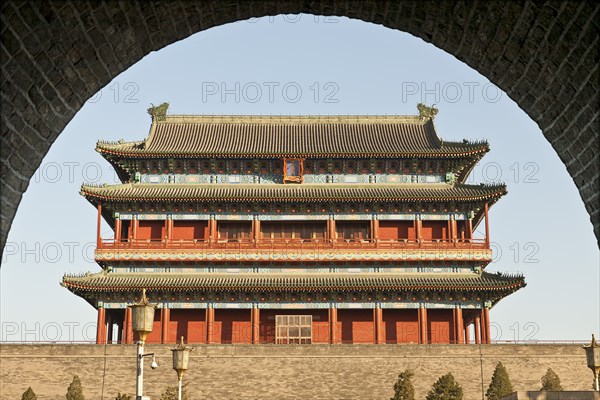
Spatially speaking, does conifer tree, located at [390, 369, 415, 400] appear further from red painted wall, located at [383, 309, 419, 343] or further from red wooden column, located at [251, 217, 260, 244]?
red wooden column, located at [251, 217, 260, 244]

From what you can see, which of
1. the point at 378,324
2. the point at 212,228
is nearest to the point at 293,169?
the point at 212,228

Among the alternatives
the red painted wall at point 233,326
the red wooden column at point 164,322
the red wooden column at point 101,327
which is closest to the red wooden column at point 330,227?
the red painted wall at point 233,326

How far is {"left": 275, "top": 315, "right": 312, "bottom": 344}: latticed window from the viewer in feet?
125

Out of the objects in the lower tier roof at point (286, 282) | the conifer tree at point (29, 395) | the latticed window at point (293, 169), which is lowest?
the conifer tree at point (29, 395)

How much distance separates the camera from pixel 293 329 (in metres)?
38.3

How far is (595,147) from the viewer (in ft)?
24.4

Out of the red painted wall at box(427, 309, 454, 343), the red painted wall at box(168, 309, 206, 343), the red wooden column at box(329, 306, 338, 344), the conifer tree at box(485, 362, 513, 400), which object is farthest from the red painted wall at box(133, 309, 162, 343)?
the conifer tree at box(485, 362, 513, 400)

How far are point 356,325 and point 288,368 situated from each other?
17.6 feet

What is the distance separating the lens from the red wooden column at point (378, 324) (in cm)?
3775

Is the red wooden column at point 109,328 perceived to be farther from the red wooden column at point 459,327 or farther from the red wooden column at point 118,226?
the red wooden column at point 459,327

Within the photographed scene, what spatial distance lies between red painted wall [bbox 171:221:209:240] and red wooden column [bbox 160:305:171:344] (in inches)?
152

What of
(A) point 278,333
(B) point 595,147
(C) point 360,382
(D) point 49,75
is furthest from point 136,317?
(A) point 278,333

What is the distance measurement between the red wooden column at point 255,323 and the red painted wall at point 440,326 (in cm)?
768

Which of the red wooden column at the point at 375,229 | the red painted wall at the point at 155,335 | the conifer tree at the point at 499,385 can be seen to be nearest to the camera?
the conifer tree at the point at 499,385
